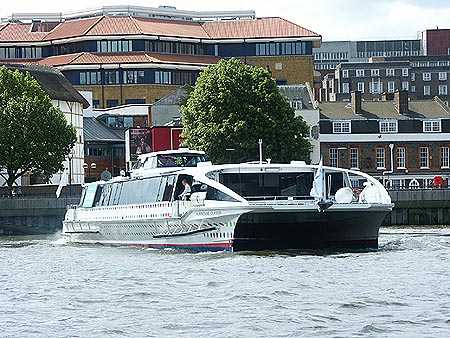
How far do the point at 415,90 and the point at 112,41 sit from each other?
57456mm

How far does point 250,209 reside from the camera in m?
42.7

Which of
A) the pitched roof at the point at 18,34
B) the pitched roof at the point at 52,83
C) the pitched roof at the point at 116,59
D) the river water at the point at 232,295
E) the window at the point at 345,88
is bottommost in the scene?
the river water at the point at 232,295

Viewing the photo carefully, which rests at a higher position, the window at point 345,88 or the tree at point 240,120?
the window at point 345,88

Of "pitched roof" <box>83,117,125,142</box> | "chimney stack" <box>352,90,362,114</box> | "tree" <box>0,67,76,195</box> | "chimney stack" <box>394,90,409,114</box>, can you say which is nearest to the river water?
"tree" <box>0,67,76,195</box>

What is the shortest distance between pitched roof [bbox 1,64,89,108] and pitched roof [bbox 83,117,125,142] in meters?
7.60

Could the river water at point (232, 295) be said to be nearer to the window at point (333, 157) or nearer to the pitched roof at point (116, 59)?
the window at point (333, 157)

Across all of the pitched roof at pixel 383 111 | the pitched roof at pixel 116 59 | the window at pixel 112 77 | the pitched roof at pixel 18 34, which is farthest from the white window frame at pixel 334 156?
the pitched roof at pixel 18 34

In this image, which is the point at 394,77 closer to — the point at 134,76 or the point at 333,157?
the point at 134,76

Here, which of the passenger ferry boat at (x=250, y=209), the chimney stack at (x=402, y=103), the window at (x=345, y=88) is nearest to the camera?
the passenger ferry boat at (x=250, y=209)

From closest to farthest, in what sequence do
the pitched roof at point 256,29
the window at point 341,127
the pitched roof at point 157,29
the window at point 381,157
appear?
the window at point 381,157 < the window at point 341,127 < the pitched roof at point 157,29 < the pitched roof at point 256,29

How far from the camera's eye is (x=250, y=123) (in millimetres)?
87188

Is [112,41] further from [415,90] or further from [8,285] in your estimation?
[8,285]

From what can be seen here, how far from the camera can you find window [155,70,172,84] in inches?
5743

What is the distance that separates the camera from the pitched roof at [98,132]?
127 m
